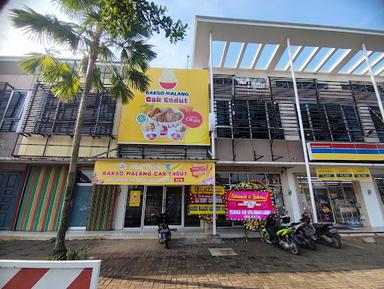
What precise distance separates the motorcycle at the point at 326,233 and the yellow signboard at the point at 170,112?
5.60 metres

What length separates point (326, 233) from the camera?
754cm

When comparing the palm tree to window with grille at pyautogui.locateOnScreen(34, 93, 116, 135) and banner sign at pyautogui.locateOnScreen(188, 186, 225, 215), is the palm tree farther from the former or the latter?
banner sign at pyautogui.locateOnScreen(188, 186, 225, 215)

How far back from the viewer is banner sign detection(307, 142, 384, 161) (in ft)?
32.2

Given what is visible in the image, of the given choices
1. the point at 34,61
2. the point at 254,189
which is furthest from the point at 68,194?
the point at 254,189

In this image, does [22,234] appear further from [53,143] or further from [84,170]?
[53,143]

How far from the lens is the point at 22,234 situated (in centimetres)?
848

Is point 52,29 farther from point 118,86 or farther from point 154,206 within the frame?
point 154,206

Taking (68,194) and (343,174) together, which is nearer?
(68,194)

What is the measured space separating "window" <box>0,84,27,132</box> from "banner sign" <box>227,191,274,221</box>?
1158 cm

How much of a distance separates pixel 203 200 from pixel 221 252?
313cm

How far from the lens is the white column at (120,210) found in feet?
31.1

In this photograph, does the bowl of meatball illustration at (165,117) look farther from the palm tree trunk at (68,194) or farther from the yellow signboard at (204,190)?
the palm tree trunk at (68,194)

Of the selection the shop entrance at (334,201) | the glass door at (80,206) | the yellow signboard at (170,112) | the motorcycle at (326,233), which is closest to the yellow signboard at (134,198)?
the glass door at (80,206)

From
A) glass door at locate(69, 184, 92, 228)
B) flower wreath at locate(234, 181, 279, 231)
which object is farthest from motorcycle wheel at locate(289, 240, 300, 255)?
glass door at locate(69, 184, 92, 228)
